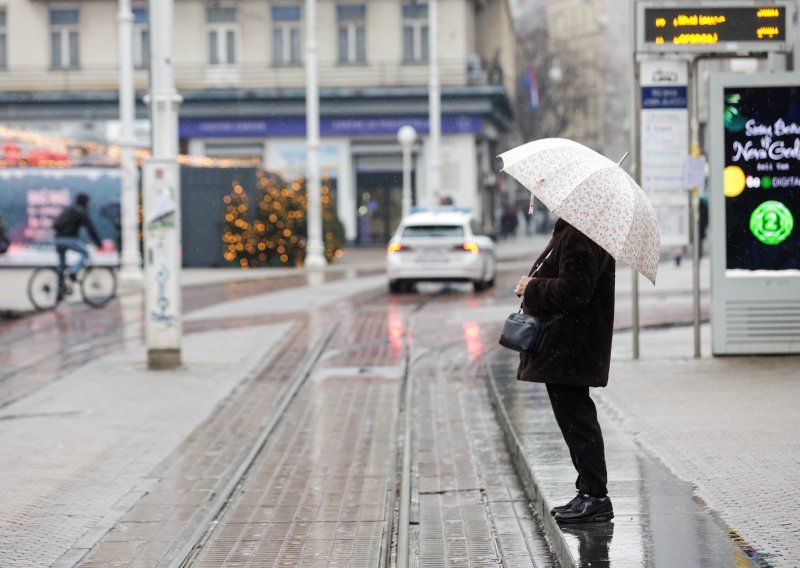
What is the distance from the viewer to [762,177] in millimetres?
13648

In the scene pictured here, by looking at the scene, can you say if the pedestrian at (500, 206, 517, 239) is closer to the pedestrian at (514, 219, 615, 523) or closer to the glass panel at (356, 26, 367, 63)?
the glass panel at (356, 26, 367, 63)

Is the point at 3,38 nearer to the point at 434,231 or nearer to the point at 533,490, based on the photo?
the point at 434,231

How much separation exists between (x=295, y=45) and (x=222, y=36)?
2.54 m

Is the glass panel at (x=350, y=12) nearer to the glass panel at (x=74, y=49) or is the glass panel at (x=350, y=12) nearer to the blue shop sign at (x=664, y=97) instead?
the glass panel at (x=74, y=49)

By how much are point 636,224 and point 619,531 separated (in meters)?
1.40

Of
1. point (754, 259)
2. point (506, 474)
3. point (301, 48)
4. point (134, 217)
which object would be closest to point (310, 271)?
point (134, 217)

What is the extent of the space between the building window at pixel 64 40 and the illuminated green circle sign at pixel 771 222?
4186cm

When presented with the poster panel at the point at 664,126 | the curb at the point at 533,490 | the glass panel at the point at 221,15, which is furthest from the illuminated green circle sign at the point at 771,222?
the glass panel at the point at 221,15

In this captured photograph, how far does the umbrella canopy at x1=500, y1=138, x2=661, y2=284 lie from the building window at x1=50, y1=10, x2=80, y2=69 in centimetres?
4746

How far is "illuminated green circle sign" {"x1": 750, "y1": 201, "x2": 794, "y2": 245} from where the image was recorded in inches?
537

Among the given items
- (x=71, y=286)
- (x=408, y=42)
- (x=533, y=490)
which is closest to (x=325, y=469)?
(x=533, y=490)

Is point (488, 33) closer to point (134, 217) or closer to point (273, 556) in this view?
point (134, 217)

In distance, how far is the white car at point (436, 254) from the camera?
26.2 metres

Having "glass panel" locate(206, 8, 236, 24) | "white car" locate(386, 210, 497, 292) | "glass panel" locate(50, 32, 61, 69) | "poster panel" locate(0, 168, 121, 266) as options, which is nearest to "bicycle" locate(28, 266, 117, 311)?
"white car" locate(386, 210, 497, 292)
